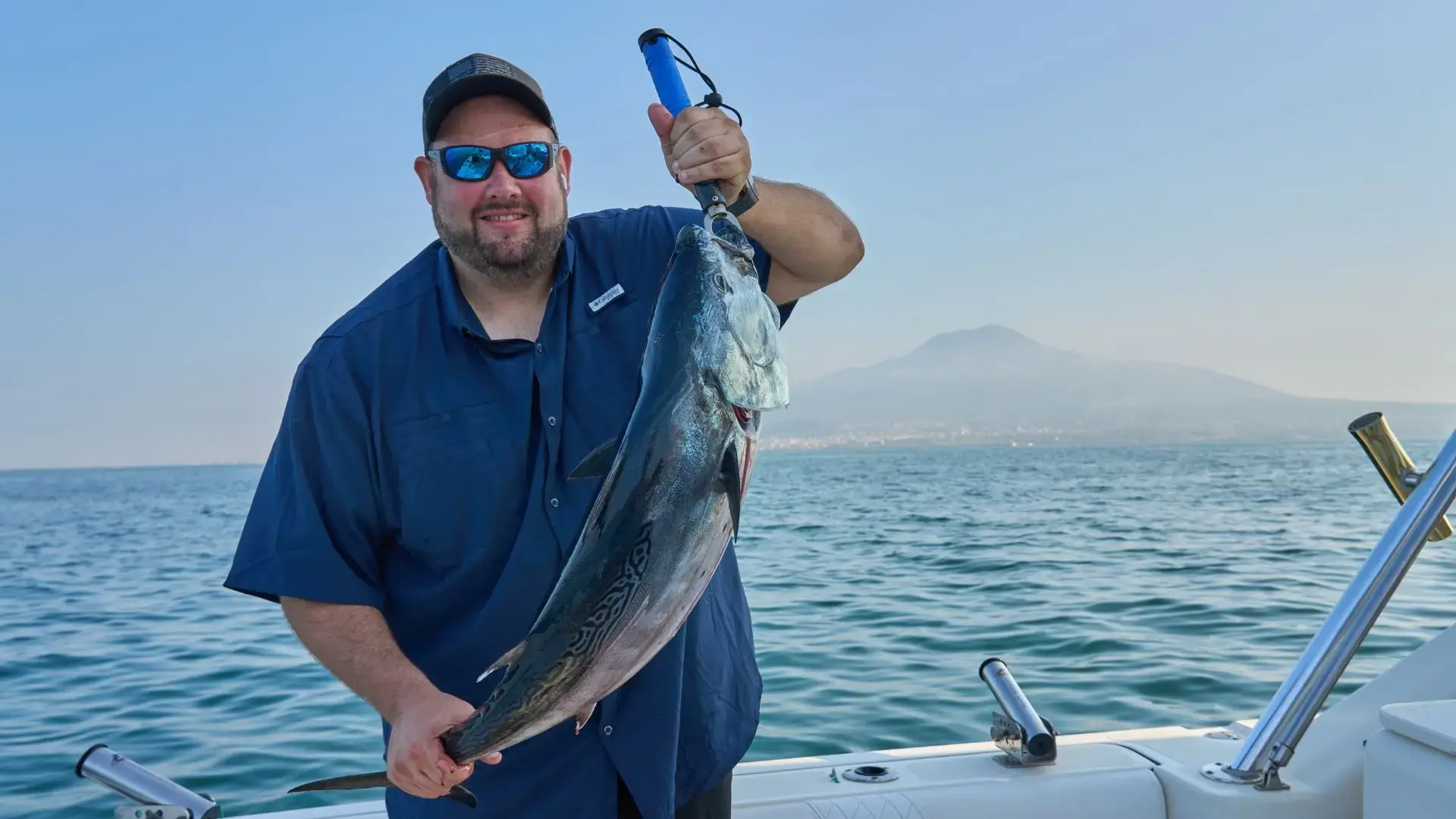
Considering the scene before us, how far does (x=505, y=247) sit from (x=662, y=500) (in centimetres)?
93

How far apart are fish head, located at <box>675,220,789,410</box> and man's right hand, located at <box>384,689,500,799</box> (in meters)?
0.77

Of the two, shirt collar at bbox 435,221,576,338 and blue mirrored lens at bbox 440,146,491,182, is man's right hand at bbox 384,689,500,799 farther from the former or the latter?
blue mirrored lens at bbox 440,146,491,182

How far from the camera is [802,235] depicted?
90.1 inches

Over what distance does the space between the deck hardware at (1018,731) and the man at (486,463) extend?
4.15 ft

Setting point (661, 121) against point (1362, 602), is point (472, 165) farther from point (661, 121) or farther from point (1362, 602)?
point (1362, 602)

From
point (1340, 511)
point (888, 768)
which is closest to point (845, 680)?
point (888, 768)

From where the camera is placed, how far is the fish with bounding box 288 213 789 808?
1.59m

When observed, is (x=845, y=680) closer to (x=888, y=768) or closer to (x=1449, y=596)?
(x=888, y=768)

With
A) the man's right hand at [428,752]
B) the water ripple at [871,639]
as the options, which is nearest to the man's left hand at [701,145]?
the man's right hand at [428,752]

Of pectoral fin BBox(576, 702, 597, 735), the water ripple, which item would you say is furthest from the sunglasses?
the water ripple

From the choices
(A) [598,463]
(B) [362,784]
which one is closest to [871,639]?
(B) [362,784]

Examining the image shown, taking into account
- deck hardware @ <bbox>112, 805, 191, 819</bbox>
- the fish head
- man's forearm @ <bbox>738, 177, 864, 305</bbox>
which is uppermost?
man's forearm @ <bbox>738, 177, 864, 305</bbox>

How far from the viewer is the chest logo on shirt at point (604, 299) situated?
2387mm

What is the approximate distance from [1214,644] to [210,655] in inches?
330
